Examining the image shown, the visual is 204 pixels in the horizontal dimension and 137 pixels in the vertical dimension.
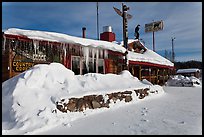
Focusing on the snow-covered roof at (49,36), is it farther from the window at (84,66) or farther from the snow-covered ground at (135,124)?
the snow-covered ground at (135,124)

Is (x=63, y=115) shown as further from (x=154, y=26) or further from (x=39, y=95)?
(x=154, y=26)

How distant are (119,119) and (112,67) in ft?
25.5

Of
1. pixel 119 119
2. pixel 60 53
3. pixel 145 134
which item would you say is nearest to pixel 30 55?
pixel 60 53

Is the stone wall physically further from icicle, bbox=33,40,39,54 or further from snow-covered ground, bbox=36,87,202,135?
icicle, bbox=33,40,39,54

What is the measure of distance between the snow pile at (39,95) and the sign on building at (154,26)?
759 inches

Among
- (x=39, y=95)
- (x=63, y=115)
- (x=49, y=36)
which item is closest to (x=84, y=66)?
(x=49, y=36)

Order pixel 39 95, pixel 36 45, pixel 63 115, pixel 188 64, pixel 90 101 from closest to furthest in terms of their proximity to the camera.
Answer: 1. pixel 63 115
2. pixel 39 95
3. pixel 90 101
4. pixel 36 45
5. pixel 188 64

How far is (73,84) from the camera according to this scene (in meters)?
6.34

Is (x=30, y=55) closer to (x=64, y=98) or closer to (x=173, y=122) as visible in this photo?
(x=64, y=98)

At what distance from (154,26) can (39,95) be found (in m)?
22.4

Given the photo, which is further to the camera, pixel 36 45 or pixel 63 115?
pixel 36 45

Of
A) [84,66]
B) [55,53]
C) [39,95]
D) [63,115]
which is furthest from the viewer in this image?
[84,66]

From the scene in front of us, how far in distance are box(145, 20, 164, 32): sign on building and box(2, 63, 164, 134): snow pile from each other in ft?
63.2

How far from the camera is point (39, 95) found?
5227 mm
